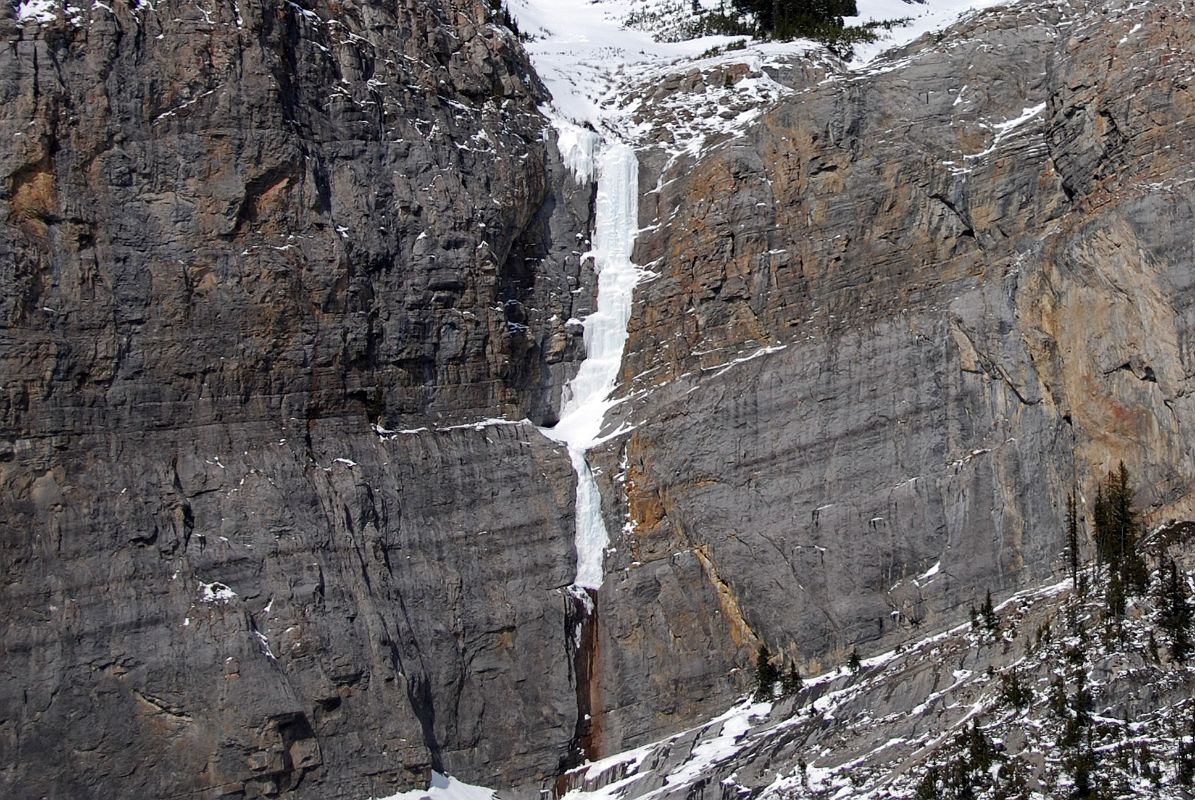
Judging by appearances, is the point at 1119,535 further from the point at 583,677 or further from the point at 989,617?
the point at 583,677

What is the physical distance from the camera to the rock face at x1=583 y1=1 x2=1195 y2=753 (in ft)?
143

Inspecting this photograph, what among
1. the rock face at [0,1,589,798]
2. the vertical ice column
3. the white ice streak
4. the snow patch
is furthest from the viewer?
the white ice streak

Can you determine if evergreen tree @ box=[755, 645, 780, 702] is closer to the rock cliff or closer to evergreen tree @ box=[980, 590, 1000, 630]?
the rock cliff

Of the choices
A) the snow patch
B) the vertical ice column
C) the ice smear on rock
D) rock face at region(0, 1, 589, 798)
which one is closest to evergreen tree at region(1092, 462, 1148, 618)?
the vertical ice column

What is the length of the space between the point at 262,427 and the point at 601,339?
35.8ft

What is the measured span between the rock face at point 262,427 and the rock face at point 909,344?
3.84 metres

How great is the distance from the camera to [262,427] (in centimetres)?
4597

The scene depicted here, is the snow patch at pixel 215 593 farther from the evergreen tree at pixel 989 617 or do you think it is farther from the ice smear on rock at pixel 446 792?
the evergreen tree at pixel 989 617

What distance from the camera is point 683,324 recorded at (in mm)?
50062

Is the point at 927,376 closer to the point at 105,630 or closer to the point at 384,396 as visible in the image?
the point at 384,396

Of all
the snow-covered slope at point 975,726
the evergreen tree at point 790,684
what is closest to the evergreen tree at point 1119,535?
the snow-covered slope at point 975,726

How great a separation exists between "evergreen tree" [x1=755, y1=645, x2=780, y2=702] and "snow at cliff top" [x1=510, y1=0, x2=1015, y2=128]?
65.2 feet

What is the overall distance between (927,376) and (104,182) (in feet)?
73.3

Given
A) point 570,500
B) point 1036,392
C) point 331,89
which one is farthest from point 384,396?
point 1036,392
